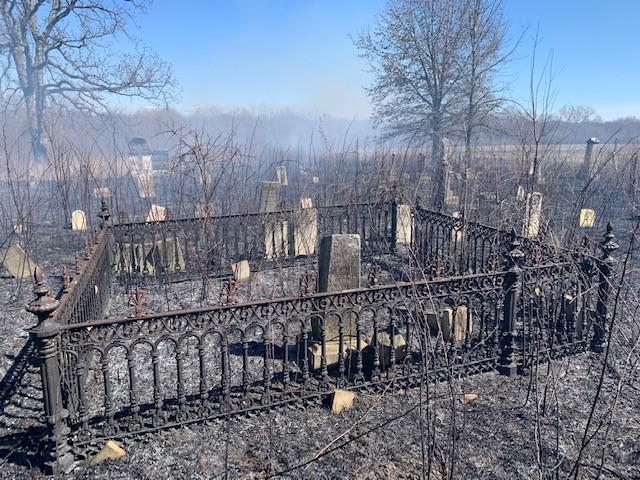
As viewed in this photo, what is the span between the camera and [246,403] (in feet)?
13.1

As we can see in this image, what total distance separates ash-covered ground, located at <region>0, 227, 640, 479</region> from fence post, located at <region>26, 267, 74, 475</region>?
151 mm

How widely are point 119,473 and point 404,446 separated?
2019 millimetres

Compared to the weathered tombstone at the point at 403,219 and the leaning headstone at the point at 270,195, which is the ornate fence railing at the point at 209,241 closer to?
the weathered tombstone at the point at 403,219

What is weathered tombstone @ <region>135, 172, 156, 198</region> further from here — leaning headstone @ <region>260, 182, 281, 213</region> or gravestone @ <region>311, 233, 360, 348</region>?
gravestone @ <region>311, 233, 360, 348</region>

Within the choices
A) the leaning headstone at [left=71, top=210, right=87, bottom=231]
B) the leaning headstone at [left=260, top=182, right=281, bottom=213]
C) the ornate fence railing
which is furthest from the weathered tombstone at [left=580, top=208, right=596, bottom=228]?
the leaning headstone at [left=71, top=210, right=87, bottom=231]

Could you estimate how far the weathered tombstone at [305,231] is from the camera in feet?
28.6

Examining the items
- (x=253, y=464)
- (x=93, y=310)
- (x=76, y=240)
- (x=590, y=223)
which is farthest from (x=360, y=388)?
(x=590, y=223)

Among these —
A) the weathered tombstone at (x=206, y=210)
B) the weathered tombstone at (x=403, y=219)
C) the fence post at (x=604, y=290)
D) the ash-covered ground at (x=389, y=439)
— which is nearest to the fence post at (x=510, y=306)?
the ash-covered ground at (x=389, y=439)

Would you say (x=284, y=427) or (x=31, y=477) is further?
(x=284, y=427)

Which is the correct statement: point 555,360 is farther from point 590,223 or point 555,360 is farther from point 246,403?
point 590,223

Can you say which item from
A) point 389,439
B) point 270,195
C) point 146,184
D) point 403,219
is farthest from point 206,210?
point 146,184

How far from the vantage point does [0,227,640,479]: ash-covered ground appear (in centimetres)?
326

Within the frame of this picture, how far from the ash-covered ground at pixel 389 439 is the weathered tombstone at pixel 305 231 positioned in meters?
4.81

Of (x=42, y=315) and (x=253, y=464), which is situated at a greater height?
(x=42, y=315)
